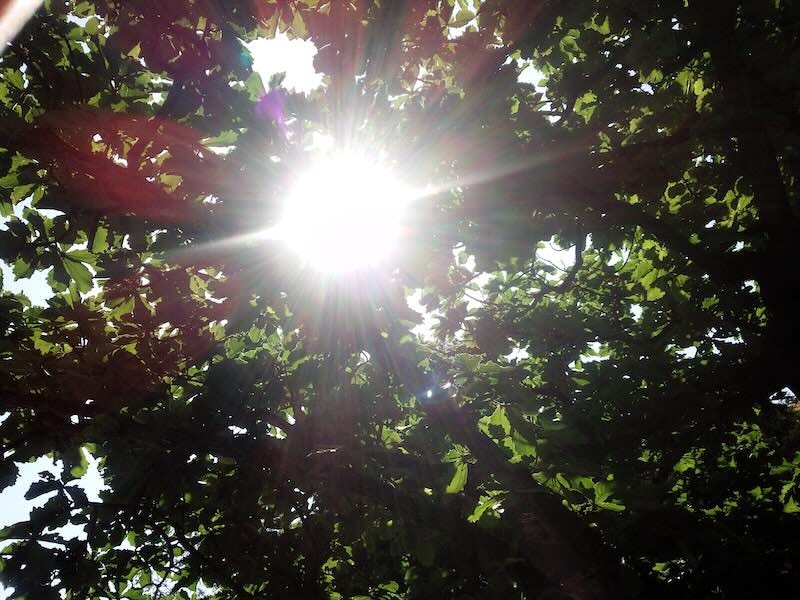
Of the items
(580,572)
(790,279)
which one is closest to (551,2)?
(790,279)

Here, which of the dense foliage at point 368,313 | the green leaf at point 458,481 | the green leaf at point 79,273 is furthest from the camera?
the green leaf at point 79,273

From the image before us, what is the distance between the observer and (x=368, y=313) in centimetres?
336

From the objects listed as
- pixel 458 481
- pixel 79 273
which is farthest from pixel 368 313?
pixel 79 273

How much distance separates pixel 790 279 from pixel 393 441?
375 centimetres

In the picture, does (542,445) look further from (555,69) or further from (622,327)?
(555,69)

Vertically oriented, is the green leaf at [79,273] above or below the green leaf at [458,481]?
above

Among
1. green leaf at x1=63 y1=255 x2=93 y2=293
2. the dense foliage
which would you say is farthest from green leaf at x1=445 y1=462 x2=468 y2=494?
green leaf at x1=63 y1=255 x2=93 y2=293

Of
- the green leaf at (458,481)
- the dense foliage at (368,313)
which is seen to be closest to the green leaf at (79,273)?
the dense foliage at (368,313)

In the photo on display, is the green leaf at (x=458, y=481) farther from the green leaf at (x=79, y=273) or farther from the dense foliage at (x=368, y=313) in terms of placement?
the green leaf at (x=79, y=273)

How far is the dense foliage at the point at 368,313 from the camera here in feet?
9.07

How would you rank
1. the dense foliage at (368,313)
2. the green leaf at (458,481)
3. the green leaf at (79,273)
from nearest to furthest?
1. the green leaf at (458,481)
2. the dense foliage at (368,313)
3. the green leaf at (79,273)

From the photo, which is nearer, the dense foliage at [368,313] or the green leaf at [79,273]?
the dense foliage at [368,313]

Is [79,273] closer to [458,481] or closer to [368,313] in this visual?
[368,313]

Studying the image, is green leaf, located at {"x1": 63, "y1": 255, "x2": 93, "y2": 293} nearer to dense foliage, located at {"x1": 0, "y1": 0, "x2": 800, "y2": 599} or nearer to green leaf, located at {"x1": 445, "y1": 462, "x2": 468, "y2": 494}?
dense foliage, located at {"x1": 0, "y1": 0, "x2": 800, "y2": 599}
